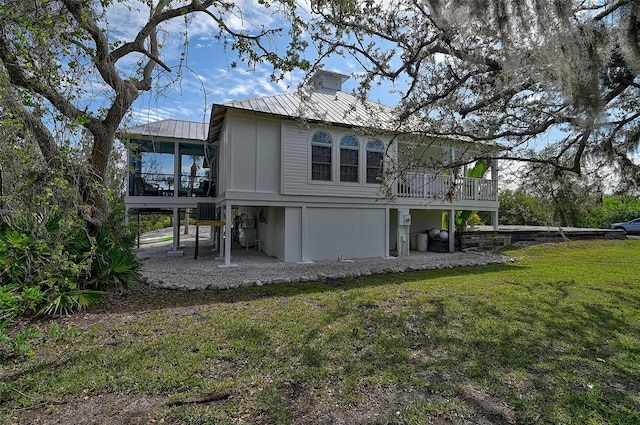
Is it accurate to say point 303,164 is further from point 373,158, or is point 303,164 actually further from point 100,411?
point 100,411

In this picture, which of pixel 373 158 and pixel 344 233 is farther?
pixel 373 158

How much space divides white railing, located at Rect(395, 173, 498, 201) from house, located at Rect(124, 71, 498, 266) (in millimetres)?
41

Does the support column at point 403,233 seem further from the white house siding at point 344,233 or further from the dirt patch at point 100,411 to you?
the dirt patch at point 100,411

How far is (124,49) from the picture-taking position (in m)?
5.32

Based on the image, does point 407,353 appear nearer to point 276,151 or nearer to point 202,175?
point 276,151

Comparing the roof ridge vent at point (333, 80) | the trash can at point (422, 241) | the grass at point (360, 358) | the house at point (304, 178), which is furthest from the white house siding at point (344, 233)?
the roof ridge vent at point (333, 80)

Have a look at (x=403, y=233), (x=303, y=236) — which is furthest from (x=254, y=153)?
(x=403, y=233)

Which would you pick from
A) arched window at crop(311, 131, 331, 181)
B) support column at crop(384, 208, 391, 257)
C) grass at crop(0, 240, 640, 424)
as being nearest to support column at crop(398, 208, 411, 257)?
support column at crop(384, 208, 391, 257)

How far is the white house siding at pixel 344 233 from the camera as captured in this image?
33.9 feet

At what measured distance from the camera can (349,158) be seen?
10.8m

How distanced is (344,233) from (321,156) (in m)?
2.63

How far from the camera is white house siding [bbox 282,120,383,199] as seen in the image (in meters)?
9.84

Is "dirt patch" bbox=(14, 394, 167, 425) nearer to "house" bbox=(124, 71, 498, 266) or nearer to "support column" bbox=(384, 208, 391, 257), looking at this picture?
"house" bbox=(124, 71, 498, 266)

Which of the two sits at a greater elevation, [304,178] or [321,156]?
[321,156]
